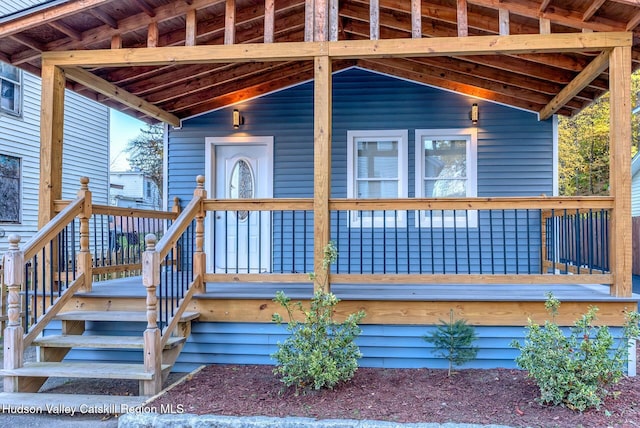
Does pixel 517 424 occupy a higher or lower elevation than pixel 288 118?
lower

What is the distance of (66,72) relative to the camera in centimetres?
461

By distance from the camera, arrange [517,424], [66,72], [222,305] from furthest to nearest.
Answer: [66,72], [222,305], [517,424]

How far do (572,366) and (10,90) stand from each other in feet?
35.7

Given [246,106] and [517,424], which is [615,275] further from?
[246,106]

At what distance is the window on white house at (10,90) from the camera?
9523 millimetres

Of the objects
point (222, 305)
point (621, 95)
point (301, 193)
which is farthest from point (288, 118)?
point (621, 95)

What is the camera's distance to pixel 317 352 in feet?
11.4

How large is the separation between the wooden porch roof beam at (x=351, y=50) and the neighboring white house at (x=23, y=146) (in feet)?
20.9

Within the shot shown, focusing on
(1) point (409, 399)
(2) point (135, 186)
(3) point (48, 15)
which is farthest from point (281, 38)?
(2) point (135, 186)

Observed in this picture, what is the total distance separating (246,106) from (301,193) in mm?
1445

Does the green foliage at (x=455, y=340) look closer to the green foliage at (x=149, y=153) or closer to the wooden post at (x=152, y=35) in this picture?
the wooden post at (x=152, y=35)

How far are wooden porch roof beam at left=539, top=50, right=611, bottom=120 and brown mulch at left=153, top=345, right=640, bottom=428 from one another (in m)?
2.74

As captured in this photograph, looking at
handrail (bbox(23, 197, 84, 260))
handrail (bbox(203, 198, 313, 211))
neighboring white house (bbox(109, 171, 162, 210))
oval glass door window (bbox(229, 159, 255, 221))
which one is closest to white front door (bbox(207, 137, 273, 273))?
oval glass door window (bbox(229, 159, 255, 221))

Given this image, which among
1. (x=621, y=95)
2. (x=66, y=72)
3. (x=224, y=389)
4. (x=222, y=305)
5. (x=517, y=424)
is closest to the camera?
(x=517, y=424)
